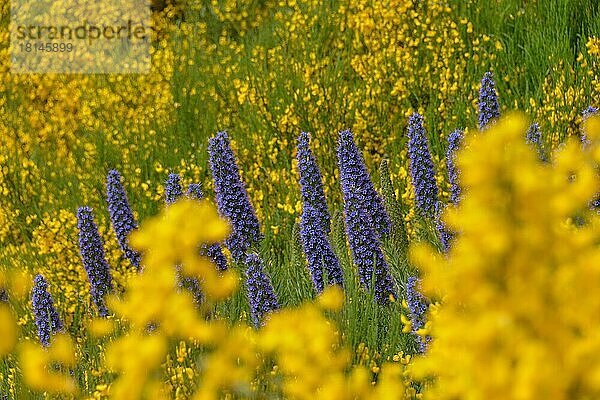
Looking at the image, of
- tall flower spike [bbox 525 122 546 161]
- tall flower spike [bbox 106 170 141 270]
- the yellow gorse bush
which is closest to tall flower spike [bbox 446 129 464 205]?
tall flower spike [bbox 525 122 546 161]

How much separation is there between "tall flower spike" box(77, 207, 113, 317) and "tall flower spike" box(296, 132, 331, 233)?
782 mm

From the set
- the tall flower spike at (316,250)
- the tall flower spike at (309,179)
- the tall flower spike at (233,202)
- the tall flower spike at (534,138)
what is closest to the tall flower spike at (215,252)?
→ the tall flower spike at (233,202)

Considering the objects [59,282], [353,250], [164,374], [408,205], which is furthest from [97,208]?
[164,374]

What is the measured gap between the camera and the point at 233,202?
325 cm

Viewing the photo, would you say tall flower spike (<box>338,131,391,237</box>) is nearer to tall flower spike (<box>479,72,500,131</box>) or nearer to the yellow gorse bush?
tall flower spike (<box>479,72,500,131</box>)

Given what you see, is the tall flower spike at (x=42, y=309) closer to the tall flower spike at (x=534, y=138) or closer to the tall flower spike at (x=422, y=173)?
the tall flower spike at (x=422, y=173)

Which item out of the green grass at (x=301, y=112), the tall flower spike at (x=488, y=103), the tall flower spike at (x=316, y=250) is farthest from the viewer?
the green grass at (x=301, y=112)

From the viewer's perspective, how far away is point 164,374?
228 centimetres

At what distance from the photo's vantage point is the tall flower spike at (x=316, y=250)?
2.72 meters

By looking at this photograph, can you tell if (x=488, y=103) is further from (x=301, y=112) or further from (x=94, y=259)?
(x=301, y=112)

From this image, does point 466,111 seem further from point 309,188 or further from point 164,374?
point 164,374

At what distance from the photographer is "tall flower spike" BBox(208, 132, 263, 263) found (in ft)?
10.6

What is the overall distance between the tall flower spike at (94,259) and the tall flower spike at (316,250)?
0.96m

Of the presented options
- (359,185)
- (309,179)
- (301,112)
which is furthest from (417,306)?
(301,112)
